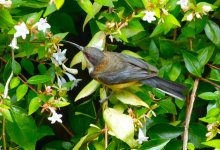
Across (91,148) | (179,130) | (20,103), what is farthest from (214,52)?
(20,103)

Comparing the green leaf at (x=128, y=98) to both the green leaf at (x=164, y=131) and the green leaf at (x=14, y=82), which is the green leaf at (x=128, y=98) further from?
the green leaf at (x=14, y=82)

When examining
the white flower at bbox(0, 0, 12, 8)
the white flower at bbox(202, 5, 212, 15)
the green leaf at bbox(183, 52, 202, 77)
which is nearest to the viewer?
the white flower at bbox(0, 0, 12, 8)

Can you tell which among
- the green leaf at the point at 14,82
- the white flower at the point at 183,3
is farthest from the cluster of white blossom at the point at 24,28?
the white flower at the point at 183,3

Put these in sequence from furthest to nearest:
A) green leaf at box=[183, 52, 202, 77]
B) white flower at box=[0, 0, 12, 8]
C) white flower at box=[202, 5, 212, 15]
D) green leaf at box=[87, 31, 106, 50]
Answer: green leaf at box=[183, 52, 202, 77] < green leaf at box=[87, 31, 106, 50] < white flower at box=[202, 5, 212, 15] < white flower at box=[0, 0, 12, 8]

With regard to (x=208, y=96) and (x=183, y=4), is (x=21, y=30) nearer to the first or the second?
(x=183, y=4)

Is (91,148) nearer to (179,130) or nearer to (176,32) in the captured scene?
(179,130)

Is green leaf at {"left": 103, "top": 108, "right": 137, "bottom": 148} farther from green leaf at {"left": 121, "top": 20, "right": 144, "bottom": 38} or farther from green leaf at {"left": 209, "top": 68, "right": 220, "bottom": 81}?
green leaf at {"left": 209, "top": 68, "right": 220, "bottom": 81}

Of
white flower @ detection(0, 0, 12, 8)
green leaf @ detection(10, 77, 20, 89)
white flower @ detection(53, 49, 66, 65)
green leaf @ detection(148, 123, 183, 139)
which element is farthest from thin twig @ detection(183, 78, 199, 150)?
white flower @ detection(0, 0, 12, 8)
